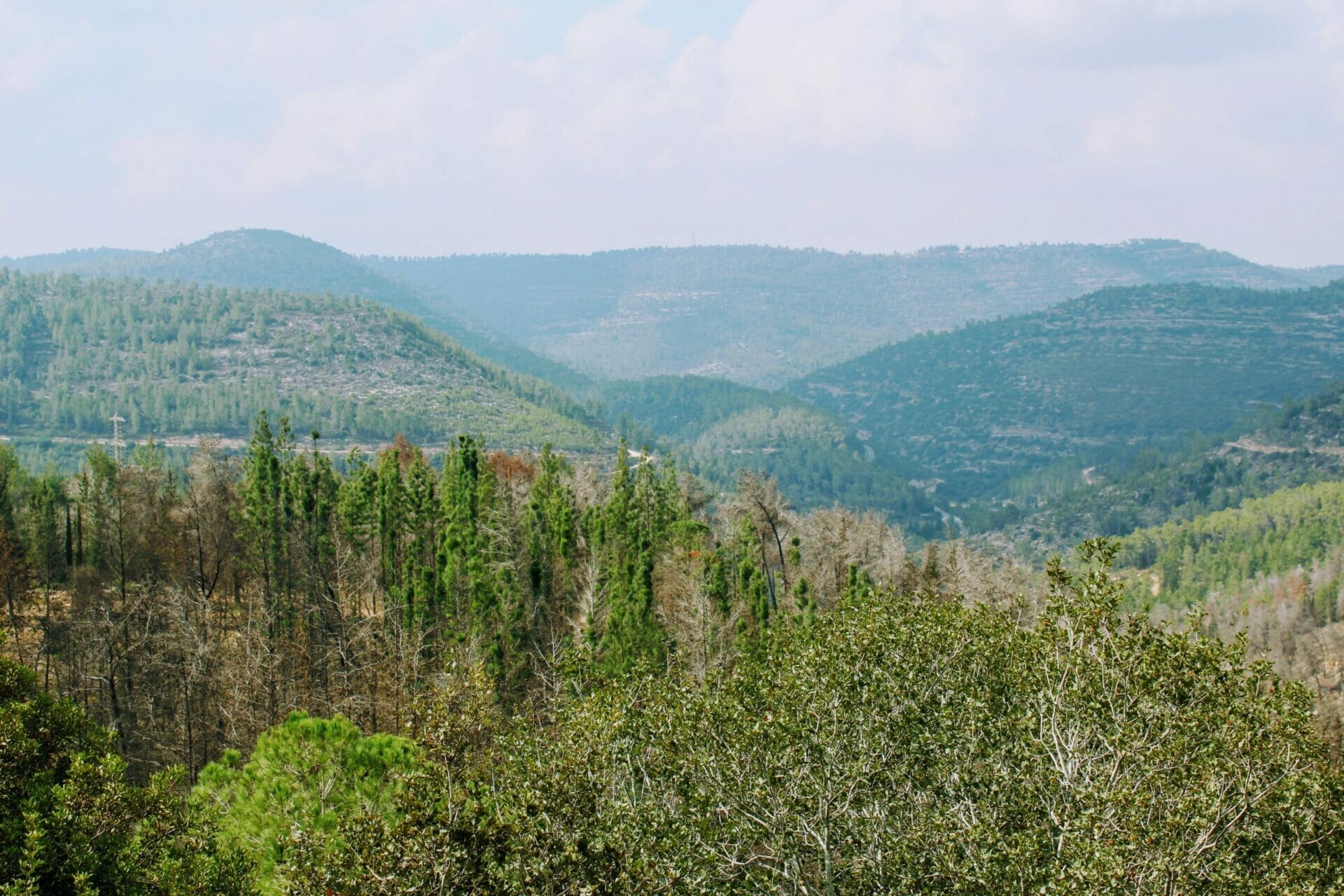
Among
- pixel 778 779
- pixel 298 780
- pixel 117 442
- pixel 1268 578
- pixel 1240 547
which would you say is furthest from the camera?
pixel 1240 547

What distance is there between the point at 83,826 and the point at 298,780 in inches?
384

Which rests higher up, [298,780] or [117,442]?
[298,780]

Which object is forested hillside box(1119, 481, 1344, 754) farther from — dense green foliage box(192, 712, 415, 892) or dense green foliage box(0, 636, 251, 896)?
dense green foliage box(0, 636, 251, 896)

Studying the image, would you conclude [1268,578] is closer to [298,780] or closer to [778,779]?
[778,779]

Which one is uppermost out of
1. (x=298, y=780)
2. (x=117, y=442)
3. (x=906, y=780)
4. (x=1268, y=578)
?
(x=906, y=780)

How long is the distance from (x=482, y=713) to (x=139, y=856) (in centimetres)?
497

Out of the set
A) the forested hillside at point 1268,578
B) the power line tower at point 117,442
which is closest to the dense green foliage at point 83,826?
the power line tower at point 117,442

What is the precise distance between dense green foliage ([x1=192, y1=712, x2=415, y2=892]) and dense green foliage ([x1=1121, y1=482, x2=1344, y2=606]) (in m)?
147

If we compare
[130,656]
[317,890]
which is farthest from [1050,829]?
[130,656]

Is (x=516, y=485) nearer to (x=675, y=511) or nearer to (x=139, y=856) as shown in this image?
(x=675, y=511)

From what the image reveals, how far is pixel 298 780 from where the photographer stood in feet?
74.8

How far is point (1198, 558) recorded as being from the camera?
581 ft

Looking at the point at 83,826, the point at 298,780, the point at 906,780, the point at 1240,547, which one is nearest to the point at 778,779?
the point at 906,780

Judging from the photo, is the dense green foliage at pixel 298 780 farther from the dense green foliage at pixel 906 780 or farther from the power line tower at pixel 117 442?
the power line tower at pixel 117 442
